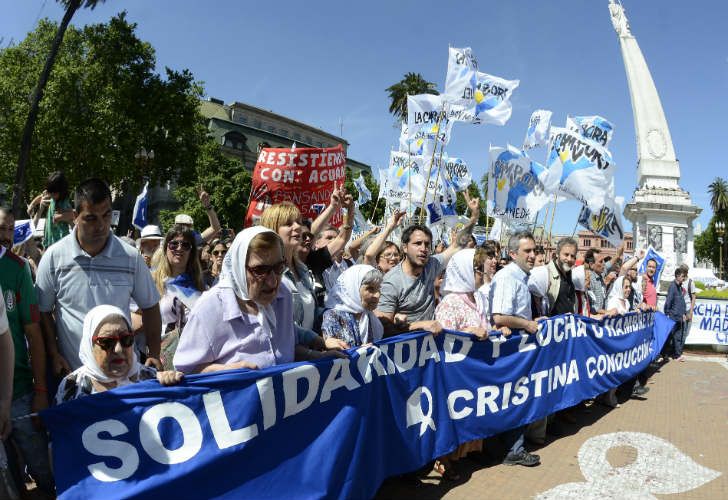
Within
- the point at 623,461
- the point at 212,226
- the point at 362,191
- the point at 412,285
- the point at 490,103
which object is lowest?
the point at 623,461

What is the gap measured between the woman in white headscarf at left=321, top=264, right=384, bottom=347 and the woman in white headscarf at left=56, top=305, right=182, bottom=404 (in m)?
1.23

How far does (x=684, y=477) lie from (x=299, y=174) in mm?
4931

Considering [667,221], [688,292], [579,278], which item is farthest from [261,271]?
[667,221]

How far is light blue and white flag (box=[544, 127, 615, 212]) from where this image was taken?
873 centimetres

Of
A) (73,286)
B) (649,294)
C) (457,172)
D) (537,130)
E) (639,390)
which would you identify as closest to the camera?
(73,286)

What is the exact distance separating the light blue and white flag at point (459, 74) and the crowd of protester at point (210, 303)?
5619mm

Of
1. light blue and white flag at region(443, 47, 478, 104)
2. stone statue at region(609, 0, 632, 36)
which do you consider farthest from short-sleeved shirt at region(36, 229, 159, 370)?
stone statue at region(609, 0, 632, 36)

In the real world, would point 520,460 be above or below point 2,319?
below

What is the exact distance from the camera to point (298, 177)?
6758mm

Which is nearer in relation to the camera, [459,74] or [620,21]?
[459,74]

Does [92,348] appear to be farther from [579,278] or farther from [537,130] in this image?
[537,130]

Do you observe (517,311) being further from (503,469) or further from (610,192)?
(610,192)

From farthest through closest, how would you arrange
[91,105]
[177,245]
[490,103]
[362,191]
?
[91,105], [362,191], [490,103], [177,245]

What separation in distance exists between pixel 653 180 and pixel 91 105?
2447 cm
